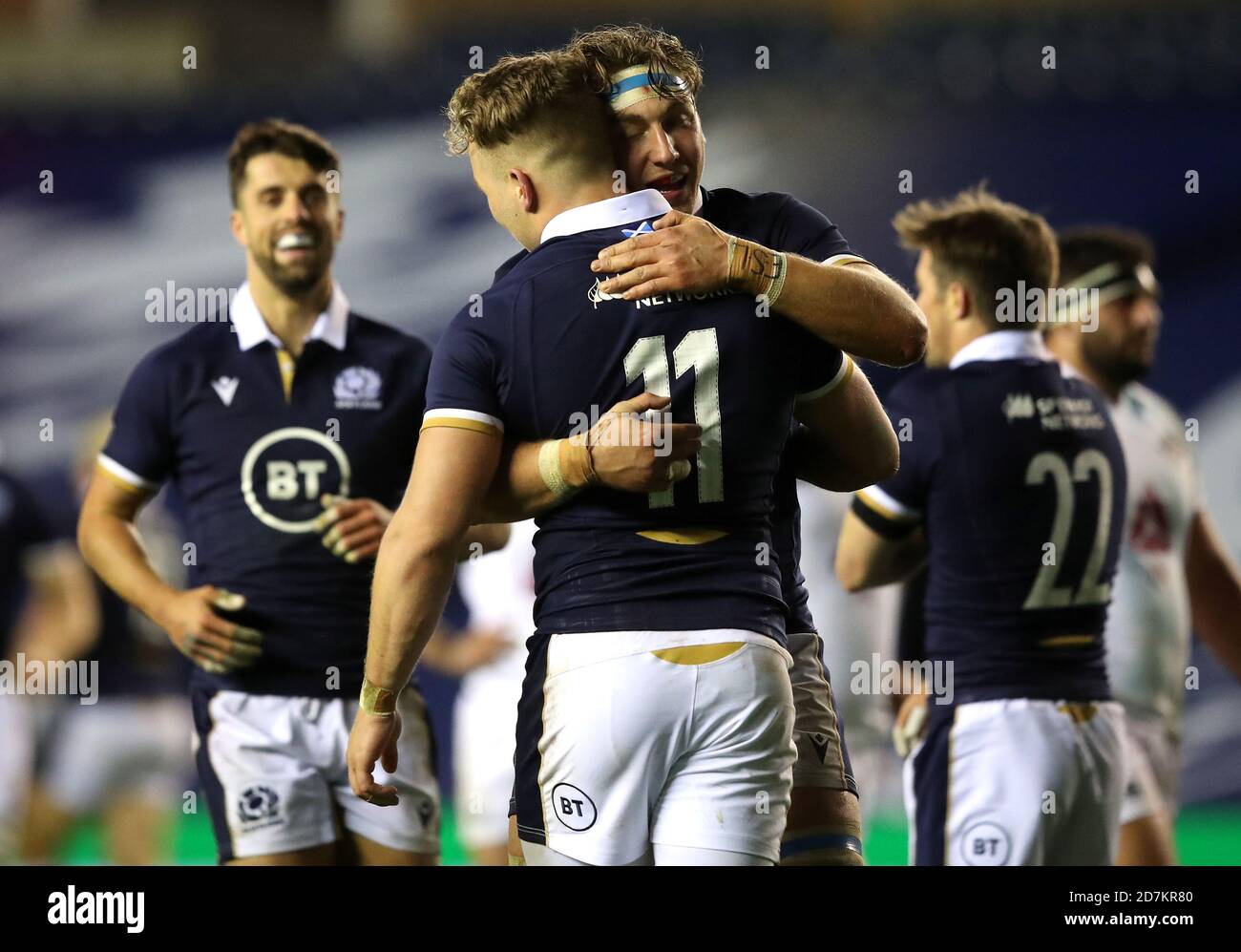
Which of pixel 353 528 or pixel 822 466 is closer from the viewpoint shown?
pixel 822 466

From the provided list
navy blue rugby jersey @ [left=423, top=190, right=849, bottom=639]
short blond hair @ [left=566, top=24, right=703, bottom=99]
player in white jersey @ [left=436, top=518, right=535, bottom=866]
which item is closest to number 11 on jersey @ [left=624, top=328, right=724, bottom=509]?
navy blue rugby jersey @ [left=423, top=190, right=849, bottom=639]

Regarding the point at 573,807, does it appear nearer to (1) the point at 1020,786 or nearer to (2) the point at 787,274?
(2) the point at 787,274

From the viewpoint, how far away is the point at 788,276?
2.54 metres

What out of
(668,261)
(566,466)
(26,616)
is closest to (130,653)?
(26,616)

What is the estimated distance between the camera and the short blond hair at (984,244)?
14.5 feet

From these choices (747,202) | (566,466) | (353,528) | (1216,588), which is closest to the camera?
(566,466)

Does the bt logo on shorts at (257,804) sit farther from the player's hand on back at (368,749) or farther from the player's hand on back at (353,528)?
the player's hand on back at (368,749)

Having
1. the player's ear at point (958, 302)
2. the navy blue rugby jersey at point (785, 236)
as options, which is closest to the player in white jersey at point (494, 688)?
the player's ear at point (958, 302)

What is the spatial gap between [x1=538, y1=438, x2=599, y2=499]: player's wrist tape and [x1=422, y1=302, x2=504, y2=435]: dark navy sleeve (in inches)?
4.7

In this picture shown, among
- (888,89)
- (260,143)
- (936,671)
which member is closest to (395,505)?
(260,143)

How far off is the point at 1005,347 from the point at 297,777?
2.44 meters

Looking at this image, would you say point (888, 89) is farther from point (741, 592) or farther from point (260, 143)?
point (741, 592)

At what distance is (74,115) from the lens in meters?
8.05

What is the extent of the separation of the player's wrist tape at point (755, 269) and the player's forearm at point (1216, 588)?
3.44m
